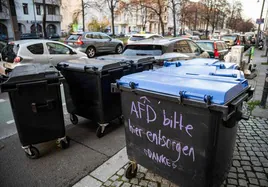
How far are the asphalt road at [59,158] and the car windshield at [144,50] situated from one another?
262 centimetres

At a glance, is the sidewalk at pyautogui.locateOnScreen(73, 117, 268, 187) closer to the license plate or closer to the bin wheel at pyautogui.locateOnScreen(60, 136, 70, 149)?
the bin wheel at pyautogui.locateOnScreen(60, 136, 70, 149)

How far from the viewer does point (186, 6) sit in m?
33.8

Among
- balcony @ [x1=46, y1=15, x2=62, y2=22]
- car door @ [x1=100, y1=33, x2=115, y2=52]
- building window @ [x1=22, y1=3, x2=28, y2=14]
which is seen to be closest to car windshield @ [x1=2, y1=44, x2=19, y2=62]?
car door @ [x1=100, y1=33, x2=115, y2=52]

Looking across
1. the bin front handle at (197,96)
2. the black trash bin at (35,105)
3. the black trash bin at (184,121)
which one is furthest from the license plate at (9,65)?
the bin front handle at (197,96)

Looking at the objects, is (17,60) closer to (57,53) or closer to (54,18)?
(57,53)

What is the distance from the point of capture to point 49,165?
2.88m

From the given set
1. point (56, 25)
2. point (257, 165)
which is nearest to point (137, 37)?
point (257, 165)

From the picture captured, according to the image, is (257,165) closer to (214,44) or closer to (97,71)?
(97,71)

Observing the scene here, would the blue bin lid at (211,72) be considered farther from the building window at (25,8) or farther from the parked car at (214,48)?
the building window at (25,8)

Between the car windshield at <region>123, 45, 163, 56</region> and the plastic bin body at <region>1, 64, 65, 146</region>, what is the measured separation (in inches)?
132

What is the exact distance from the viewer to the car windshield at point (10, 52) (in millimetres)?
7137

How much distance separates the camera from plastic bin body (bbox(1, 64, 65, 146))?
9.00 feet

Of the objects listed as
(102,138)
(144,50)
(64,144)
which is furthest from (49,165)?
(144,50)

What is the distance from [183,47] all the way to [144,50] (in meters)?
1.79
